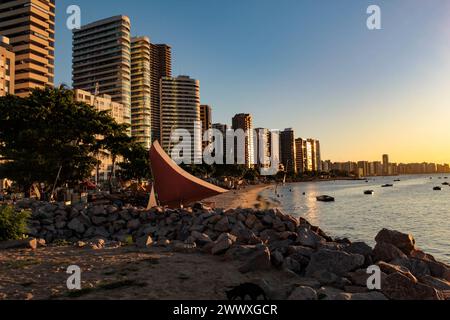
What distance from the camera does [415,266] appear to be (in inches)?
544

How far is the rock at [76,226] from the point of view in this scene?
71.1 ft

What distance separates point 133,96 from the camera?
546 ft

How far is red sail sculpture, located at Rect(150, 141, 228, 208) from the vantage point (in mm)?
30203

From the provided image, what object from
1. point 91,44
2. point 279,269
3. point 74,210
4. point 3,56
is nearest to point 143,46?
point 91,44

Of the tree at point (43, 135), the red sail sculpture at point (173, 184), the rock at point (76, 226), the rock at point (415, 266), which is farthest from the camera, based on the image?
the tree at point (43, 135)

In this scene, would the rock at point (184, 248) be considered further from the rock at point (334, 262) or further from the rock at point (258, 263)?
the rock at point (334, 262)

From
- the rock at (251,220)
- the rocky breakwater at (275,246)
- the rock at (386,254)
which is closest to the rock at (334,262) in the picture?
the rocky breakwater at (275,246)

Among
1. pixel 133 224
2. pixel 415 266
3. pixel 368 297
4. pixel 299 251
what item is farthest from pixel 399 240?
pixel 133 224

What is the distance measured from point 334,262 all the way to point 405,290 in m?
2.40

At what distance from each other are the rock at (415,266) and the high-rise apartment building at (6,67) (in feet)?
329

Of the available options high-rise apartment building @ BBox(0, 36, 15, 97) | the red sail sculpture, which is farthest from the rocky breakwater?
high-rise apartment building @ BBox(0, 36, 15, 97)

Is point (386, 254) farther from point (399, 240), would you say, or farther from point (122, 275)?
point (122, 275)
